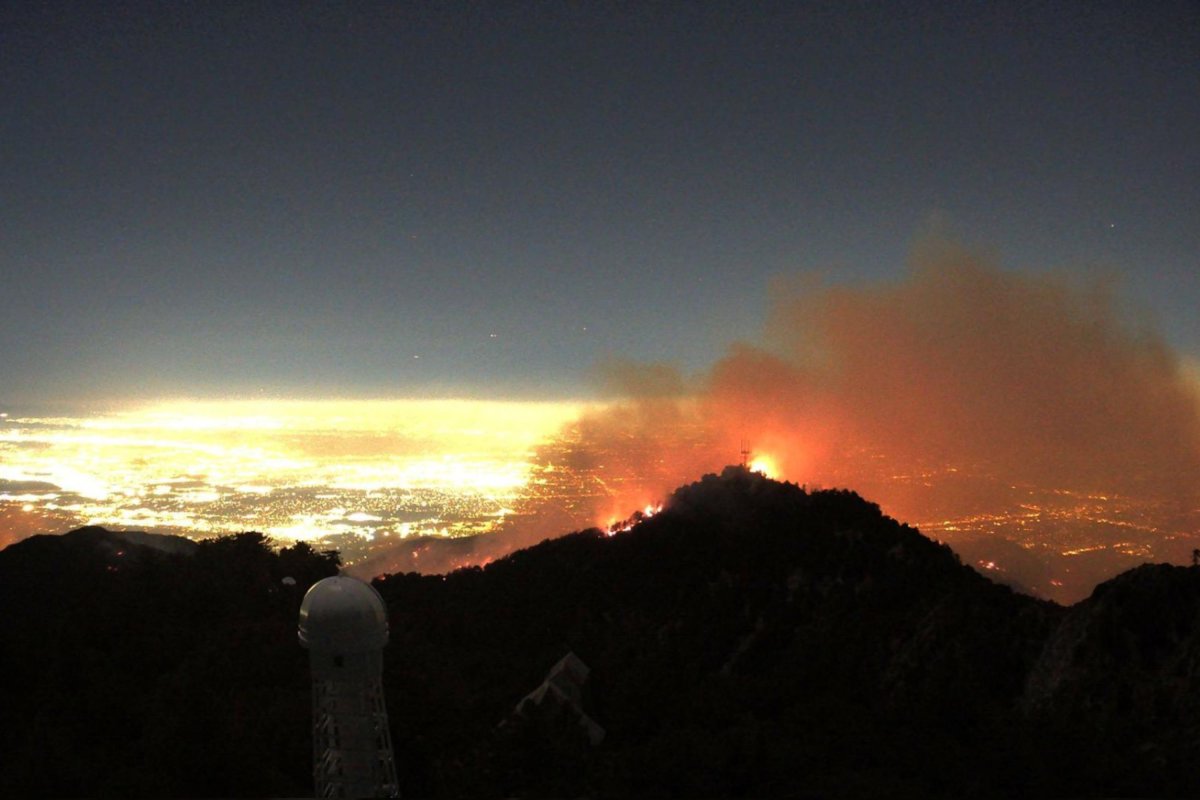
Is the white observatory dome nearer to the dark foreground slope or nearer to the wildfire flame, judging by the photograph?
the dark foreground slope

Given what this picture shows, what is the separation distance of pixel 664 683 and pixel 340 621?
79.0 feet

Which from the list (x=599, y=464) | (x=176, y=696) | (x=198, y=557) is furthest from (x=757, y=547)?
(x=599, y=464)

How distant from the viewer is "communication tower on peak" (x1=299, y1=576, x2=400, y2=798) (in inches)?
447

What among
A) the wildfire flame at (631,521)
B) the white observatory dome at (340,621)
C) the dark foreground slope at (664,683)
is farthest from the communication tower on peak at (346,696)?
the wildfire flame at (631,521)

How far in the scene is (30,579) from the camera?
1474 inches

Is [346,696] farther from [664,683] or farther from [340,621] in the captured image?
[664,683]

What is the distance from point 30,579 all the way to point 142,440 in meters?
119

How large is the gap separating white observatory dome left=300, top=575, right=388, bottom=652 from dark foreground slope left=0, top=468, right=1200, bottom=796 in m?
9.07

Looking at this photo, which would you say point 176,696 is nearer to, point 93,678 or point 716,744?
point 93,678

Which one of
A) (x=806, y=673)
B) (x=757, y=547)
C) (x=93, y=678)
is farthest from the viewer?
(x=757, y=547)

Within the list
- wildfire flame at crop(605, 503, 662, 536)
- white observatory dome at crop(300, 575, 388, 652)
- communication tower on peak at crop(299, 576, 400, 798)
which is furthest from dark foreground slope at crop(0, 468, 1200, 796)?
wildfire flame at crop(605, 503, 662, 536)

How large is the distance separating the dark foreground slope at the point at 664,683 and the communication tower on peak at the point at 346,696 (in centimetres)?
820

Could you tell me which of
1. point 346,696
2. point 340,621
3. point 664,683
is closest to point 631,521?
point 664,683

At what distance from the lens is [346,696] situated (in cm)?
1154
